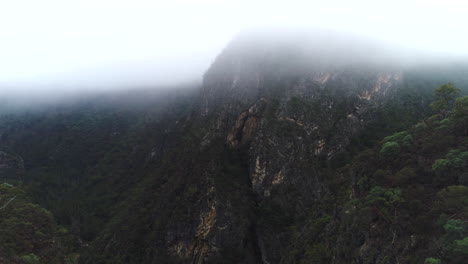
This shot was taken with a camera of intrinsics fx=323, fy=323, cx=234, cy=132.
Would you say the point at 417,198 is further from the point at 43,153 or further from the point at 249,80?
the point at 43,153

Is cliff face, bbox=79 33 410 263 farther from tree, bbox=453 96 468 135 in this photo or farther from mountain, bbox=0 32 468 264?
tree, bbox=453 96 468 135

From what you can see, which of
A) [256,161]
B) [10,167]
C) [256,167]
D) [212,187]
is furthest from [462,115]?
[10,167]

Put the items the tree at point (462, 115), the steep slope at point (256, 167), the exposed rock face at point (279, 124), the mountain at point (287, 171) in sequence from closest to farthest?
1. the mountain at point (287, 171)
2. the tree at point (462, 115)
3. the steep slope at point (256, 167)
4. the exposed rock face at point (279, 124)

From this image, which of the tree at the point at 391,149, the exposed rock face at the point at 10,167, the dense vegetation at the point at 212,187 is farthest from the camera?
the exposed rock face at the point at 10,167

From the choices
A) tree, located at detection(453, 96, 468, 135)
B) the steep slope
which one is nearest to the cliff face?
the steep slope

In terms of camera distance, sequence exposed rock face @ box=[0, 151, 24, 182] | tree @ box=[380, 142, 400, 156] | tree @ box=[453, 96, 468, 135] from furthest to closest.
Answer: exposed rock face @ box=[0, 151, 24, 182], tree @ box=[380, 142, 400, 156], tree @ box=[453, 96, 468, 135]

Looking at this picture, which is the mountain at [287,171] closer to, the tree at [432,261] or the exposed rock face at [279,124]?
Result: the exposed rock face at [279,124]

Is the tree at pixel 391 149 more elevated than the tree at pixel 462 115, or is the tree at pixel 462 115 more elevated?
the tree at pixel 462 115

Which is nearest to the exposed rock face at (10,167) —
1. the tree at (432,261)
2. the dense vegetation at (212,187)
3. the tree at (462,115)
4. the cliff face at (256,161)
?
the dense vegetation at (212,187)
